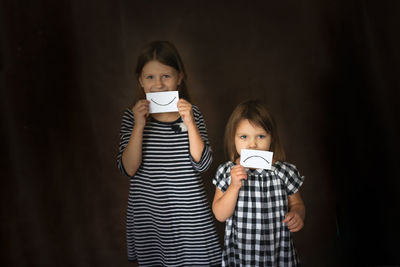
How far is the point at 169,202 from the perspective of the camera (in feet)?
3.84

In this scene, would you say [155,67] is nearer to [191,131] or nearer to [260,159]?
[191,131]

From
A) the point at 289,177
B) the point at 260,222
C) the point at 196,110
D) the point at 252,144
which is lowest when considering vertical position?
the point at 260,222

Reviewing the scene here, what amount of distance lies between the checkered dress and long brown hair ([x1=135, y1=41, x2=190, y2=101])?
0.33 meters

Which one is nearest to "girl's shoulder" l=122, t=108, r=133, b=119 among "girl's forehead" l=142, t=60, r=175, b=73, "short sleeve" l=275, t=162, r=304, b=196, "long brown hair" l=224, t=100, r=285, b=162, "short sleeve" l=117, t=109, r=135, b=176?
"short sleeve" l=117, t=109, r=135, b=176

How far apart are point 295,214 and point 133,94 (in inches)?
26.4

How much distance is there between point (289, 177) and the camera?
1163 millimetres

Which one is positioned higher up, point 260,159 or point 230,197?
point 260,159

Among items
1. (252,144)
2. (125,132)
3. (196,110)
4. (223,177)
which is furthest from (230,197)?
(125,132)

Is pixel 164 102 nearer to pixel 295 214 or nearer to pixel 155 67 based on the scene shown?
pixel 155 67

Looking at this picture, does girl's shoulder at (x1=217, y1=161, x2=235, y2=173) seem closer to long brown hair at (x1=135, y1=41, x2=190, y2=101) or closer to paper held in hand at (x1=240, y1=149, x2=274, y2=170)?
paper held in hand at (x1=240, y1=149, x2=274, y2=170)

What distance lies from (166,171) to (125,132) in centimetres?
19

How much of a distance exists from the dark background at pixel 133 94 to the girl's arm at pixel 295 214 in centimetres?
10
